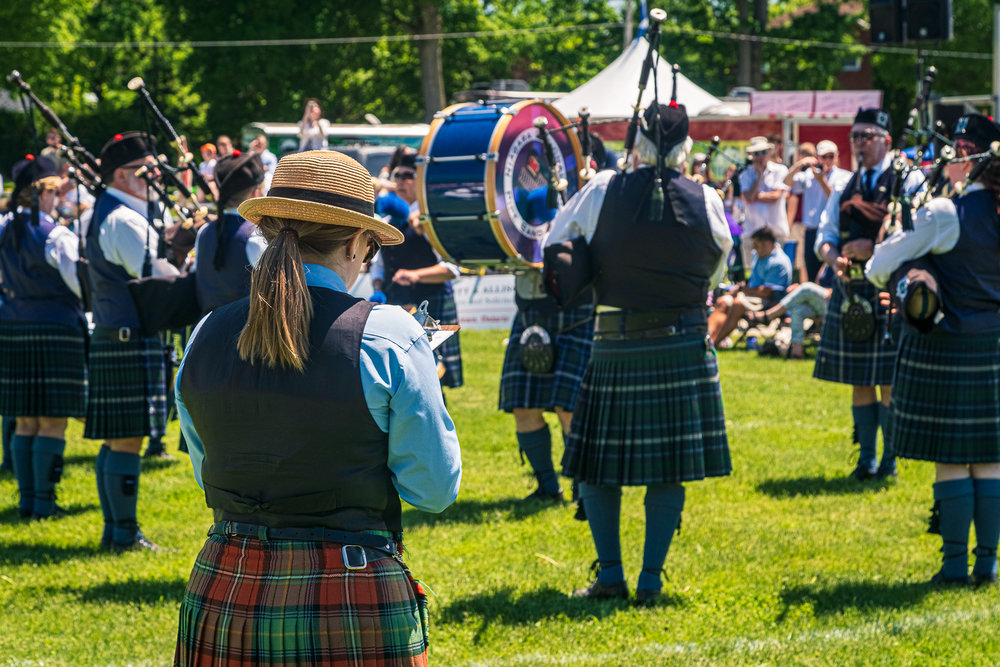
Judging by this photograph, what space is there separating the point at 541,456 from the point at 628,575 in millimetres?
1237

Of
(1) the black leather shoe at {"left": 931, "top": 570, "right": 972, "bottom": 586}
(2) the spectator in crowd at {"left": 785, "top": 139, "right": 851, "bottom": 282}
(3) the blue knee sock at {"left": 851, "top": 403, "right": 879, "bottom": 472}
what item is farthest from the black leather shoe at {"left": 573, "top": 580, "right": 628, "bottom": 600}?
(2) the spectator in crowd at {"left": 785, "top": 139, "right": 851, "bottom": 282}

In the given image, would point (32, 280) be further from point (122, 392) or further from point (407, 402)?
point (407, 402)

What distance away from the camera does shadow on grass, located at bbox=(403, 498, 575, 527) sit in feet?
17.6

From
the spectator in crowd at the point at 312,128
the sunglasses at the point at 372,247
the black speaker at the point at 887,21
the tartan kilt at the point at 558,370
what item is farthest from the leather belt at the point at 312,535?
the spectator in crowd at the point at 312,128

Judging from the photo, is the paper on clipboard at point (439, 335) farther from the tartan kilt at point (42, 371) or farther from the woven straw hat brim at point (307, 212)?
the tartan kilt at point (42, 371)

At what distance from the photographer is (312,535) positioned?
207 centimetres

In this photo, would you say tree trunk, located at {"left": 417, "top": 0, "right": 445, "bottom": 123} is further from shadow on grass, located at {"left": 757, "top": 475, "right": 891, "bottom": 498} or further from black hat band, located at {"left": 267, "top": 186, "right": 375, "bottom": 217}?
black hat band, located at {"left": 267, "top": 186, "right": 375, "bottom": 217}

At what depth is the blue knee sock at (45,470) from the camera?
5617 mm

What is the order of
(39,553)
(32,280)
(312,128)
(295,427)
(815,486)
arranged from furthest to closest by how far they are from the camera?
(312,128), (815,486), (32,280), (39,553), (295,427)

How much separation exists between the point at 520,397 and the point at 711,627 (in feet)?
6.44

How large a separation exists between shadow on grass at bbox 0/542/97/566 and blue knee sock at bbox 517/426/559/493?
6.67 feet

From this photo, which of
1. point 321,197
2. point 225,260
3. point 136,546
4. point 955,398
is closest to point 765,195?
point 955,398

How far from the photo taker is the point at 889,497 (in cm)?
561

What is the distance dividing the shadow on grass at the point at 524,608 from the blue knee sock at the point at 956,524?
998 mm
